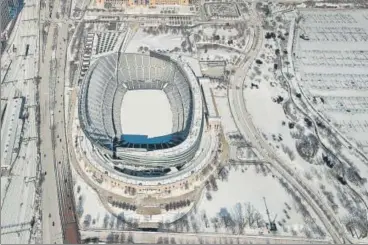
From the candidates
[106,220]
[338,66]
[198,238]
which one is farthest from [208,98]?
[338,66]

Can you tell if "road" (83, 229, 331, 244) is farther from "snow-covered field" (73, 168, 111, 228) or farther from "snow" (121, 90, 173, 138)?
"snow" (121, 90, 173, 138)

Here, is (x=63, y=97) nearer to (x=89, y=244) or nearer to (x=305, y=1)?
(x=89, y=244)

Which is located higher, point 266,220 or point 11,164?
point 11,164

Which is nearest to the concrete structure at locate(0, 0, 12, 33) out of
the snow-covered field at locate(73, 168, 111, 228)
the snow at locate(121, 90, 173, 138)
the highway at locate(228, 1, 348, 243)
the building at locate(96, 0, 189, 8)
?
the building at locate(96, 0, 189, 8)

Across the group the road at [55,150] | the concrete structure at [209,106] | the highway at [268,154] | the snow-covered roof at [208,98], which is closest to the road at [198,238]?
the highway at [268,154]

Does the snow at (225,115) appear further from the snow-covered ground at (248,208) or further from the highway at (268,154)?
the snow-covered ground at (248,208)

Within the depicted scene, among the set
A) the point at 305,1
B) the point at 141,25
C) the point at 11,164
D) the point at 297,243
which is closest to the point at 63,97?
the point at 11,164
